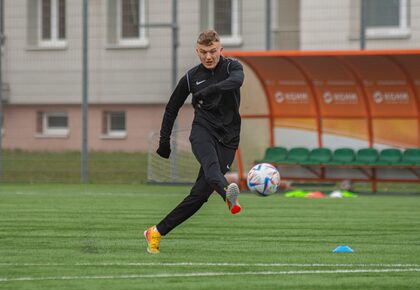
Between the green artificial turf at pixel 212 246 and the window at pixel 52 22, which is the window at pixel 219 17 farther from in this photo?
the green artificial turf at pixel 212 246

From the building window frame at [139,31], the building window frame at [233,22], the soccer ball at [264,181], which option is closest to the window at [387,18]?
the building window frame at [233,22]

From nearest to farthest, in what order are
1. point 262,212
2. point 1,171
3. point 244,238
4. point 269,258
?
1. point 269,258
2. point 244,238
3. point 262,212
4. point 1,171

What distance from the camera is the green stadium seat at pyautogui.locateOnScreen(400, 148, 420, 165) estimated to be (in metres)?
24.2

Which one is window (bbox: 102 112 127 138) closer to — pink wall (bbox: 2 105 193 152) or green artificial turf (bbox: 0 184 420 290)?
pink wall (bbox: 2 105 193 152)

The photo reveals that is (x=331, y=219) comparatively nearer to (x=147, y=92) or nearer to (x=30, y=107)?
(x=147, y=92)

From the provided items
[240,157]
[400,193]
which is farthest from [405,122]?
[240,157]

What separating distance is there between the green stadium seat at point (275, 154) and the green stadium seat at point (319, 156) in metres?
0.55

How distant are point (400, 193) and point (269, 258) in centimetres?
1432

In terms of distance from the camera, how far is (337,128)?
25.6 m

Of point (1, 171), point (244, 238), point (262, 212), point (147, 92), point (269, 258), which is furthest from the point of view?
point (147, 92)

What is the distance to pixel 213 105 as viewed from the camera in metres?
Result: 11.3

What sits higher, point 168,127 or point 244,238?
point 168,127

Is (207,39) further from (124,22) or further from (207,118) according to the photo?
(124,22)

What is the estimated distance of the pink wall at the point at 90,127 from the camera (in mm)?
29328
